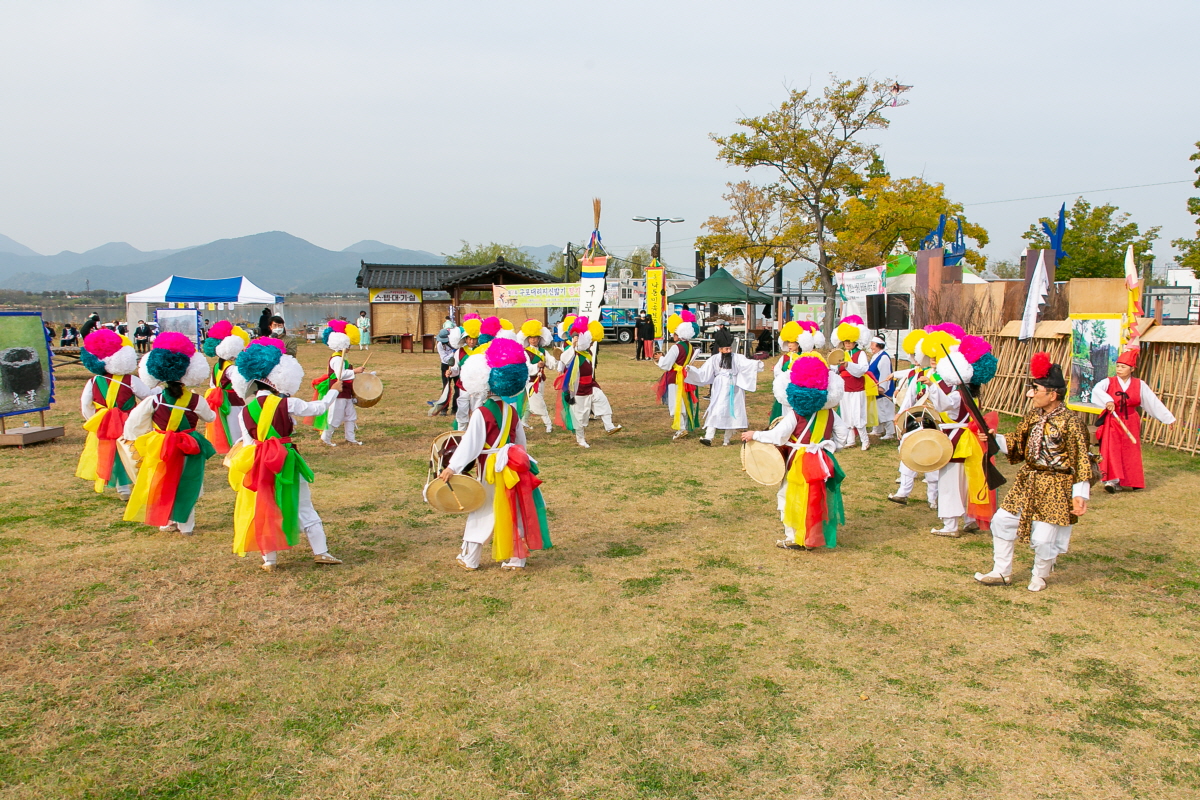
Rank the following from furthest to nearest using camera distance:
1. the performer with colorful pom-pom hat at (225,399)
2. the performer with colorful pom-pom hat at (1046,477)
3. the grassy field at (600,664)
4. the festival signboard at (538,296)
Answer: the festival signboard at (538,296), the performer with colorful pom-pom hat at (225,399), the performer with colorful pom-pom hat at (1046,477), the grassy field at (600,664)

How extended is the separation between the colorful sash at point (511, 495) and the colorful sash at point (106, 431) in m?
4.02

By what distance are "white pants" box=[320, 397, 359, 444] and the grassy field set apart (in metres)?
3.49

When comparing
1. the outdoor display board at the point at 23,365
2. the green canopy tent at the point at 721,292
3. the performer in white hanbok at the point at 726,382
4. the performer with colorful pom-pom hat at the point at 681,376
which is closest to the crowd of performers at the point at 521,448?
the performer in white hanbok at the point at 726,382

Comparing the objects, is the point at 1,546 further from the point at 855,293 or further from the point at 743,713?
the point at 855,293

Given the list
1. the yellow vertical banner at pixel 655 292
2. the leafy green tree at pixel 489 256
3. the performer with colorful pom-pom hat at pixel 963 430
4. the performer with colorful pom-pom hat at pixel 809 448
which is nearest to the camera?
the performer with colorful pom-pom hat at pixel 809 448

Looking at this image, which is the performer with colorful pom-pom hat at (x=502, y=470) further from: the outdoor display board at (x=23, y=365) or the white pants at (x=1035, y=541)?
the outdoor display board at (x=23, y=365)

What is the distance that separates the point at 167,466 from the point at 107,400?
1788 millimetres

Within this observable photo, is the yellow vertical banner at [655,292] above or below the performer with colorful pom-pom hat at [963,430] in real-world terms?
above

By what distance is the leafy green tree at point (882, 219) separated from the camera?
74.2 feet

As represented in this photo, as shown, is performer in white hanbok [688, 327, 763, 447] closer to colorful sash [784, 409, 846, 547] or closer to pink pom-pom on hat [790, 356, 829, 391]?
colorful sash [784, 409, 846, 547]

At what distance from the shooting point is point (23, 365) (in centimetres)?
1041

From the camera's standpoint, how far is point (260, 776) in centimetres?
307

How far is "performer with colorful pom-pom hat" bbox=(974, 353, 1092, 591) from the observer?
15.5ft

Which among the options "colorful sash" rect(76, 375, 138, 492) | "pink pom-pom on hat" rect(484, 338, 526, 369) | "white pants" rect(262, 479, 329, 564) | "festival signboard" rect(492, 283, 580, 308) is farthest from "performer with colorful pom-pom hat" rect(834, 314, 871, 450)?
"festival signboard" rect(492, 283, 580, 308)
